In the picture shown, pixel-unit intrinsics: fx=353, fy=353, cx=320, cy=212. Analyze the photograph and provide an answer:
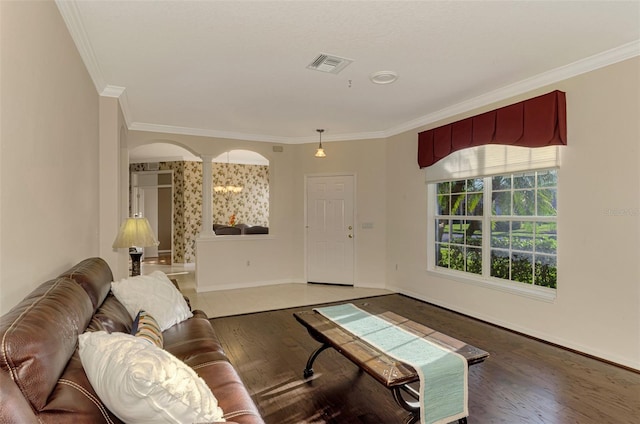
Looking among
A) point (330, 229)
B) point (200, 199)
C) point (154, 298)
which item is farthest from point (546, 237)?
point (200, 199)

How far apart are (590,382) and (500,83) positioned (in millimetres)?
2769

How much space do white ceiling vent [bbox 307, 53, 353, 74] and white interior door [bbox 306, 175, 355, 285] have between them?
286 centimetres

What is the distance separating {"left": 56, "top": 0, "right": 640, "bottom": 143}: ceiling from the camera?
2295 mm

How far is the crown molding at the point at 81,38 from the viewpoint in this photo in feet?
7.08

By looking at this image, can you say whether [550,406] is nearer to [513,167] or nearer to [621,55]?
[513,167]

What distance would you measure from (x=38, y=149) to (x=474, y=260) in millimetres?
4275

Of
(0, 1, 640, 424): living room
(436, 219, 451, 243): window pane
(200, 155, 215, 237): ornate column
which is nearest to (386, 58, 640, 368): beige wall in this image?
(0, 1, 640, 424): living room

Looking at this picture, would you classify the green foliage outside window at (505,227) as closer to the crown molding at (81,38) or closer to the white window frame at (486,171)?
the white window frame at (486,171)

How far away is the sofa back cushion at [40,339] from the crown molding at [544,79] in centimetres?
405

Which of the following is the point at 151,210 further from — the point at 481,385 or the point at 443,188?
the point at 481,385

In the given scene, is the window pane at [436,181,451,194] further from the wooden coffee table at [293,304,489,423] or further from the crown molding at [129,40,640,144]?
the wooden coffee table at [293,304,489,423]

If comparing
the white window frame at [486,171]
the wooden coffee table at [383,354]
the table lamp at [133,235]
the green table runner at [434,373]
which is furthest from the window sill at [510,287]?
the table lamp at [133,235]

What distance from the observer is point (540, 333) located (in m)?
3.47

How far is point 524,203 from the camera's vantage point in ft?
12.3
